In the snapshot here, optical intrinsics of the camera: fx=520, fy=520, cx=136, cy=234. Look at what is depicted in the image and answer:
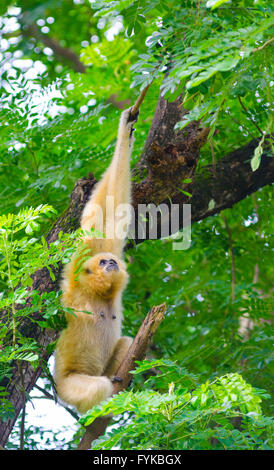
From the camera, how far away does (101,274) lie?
14.3 feet

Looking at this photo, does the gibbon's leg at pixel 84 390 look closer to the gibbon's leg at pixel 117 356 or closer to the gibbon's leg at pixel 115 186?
the gibbon's leg at pixel 117 356

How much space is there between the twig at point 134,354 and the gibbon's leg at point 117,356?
52 centimetres

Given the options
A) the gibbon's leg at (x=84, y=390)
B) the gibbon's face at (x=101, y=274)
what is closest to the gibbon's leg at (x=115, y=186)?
the gibbon's face at (x=101, y=274)

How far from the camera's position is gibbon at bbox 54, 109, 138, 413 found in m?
4.30

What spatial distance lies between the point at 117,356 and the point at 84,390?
23.2 inches

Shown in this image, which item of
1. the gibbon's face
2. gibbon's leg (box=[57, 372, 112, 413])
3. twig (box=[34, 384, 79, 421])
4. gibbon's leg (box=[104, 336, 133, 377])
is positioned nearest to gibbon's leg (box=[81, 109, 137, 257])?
the gibbon's face

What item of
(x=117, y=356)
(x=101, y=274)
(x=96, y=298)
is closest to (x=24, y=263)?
(x=101, y=274)

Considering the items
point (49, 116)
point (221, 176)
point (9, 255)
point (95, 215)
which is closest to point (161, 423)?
point (9, 255)

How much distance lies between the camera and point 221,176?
540cm

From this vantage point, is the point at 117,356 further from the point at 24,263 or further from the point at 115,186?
the point at 24,263

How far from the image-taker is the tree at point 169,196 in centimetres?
290

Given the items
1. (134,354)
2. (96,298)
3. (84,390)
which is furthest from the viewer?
(96,298)

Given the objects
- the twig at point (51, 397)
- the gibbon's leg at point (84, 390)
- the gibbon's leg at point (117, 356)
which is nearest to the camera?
the gibbon's leg at point (84, 390)

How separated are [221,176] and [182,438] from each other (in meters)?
3.10
